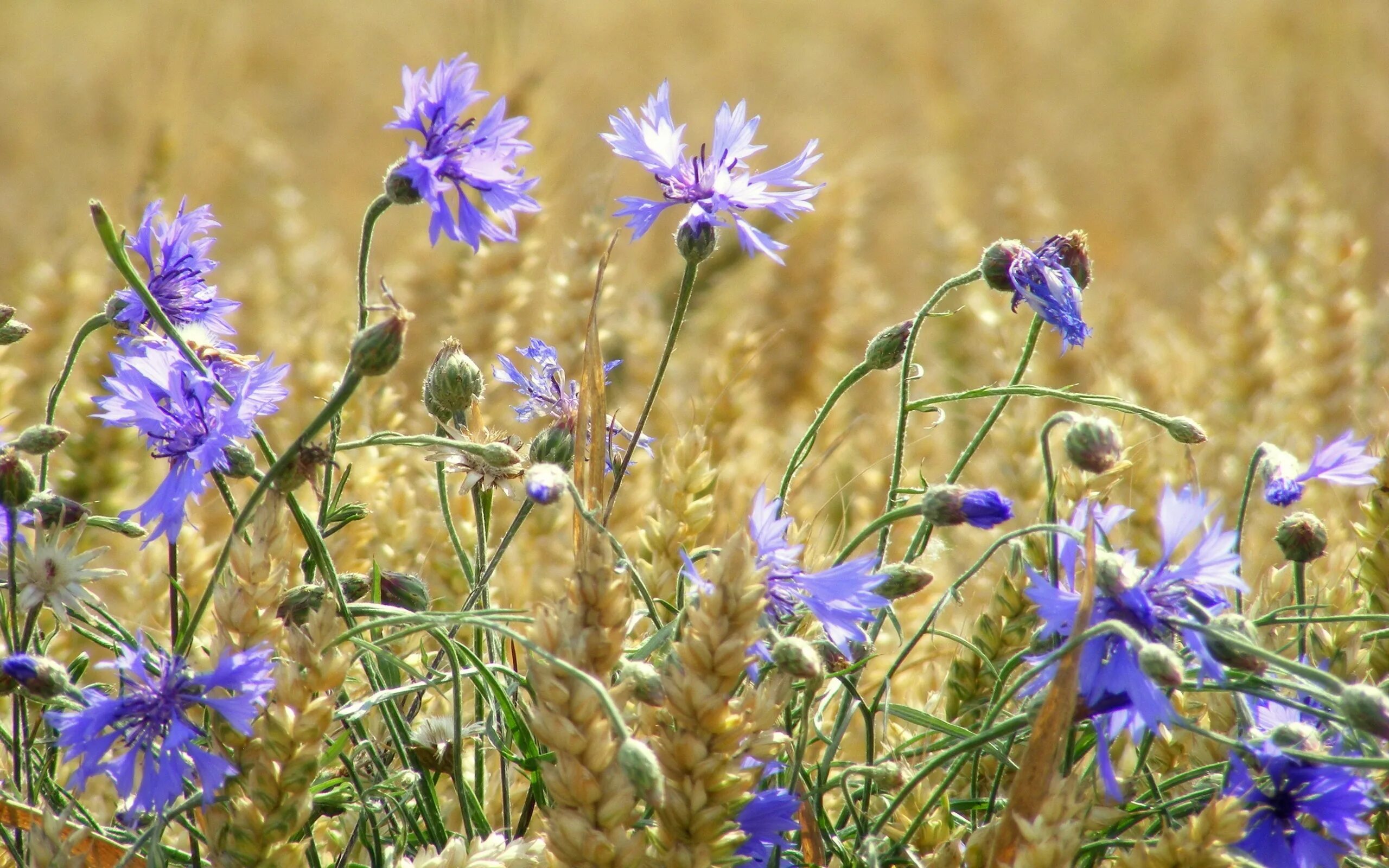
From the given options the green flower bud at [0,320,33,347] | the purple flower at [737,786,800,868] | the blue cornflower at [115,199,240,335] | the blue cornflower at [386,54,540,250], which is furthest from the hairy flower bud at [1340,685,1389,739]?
the green flower bud at [0,320,33,347]

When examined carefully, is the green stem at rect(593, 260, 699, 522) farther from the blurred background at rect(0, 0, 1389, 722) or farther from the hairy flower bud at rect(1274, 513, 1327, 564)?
the hairy flower bud at rect(1274, 513, 1327, 564)

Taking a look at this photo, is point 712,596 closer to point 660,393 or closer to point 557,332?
point 557,332

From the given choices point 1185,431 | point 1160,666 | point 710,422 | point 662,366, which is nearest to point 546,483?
point 662,366

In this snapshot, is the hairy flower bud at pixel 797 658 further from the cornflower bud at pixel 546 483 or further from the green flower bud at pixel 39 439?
the green flower bud at pixel 39 439

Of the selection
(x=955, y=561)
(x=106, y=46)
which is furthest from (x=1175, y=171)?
(x=106, y=46)

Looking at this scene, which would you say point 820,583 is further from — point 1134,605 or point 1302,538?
point 1302,538

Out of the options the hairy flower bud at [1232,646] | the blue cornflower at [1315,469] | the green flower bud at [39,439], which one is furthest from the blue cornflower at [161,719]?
the blue cornflower at [1315,469]
